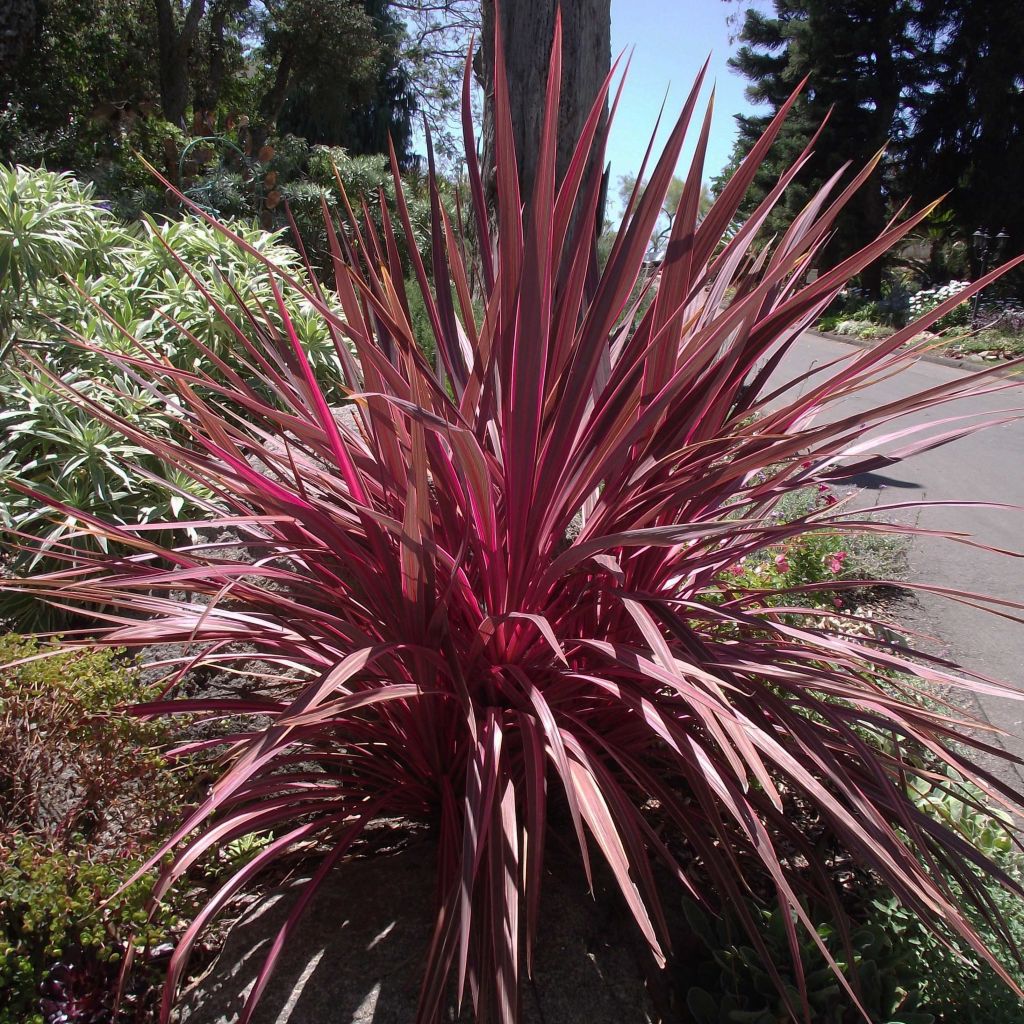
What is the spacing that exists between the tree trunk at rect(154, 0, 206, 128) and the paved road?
50.5ft

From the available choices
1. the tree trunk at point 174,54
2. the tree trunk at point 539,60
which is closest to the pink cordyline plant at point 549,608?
the tree trunk at point 539,60

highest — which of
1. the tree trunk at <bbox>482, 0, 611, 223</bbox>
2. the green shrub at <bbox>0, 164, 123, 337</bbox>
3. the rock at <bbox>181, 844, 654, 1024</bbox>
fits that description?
the tree trunk at <bbox>482, 0, 611, 223</bbox>

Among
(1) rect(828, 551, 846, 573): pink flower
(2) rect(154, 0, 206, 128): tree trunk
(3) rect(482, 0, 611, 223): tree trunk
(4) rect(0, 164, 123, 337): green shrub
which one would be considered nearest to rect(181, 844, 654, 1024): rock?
(1) rect(828, 551, 846, 573): pink flower

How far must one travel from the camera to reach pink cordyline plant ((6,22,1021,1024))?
4.23ft

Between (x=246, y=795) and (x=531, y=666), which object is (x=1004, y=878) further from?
(x=246, y=795)

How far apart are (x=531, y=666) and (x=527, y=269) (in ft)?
2.42

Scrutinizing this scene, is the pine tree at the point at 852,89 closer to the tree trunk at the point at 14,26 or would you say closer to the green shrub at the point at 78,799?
the tree trunk at the point at 14,26

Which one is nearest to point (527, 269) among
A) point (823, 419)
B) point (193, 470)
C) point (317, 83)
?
point (193, 470)

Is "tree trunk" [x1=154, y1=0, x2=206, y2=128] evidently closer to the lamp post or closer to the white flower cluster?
the white flower cluster

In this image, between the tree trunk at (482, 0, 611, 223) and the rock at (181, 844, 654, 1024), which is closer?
the rock at (181, 844, 654, 1024)

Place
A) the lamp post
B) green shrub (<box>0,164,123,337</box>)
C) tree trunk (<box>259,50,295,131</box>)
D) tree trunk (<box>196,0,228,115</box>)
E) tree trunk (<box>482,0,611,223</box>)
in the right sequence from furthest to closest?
the lamp post < tree trunk (<box>259,50,295,131</box>) < tree trunk (<box>196,0,228,115</box>) < green shrub (<box>0,164,123,337</box>) < tree trunk (<box>482,0,611,223</box>)

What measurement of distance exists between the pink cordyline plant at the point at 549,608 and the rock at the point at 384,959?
0.10m

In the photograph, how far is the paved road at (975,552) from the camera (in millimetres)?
3117

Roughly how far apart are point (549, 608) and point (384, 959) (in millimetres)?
729
